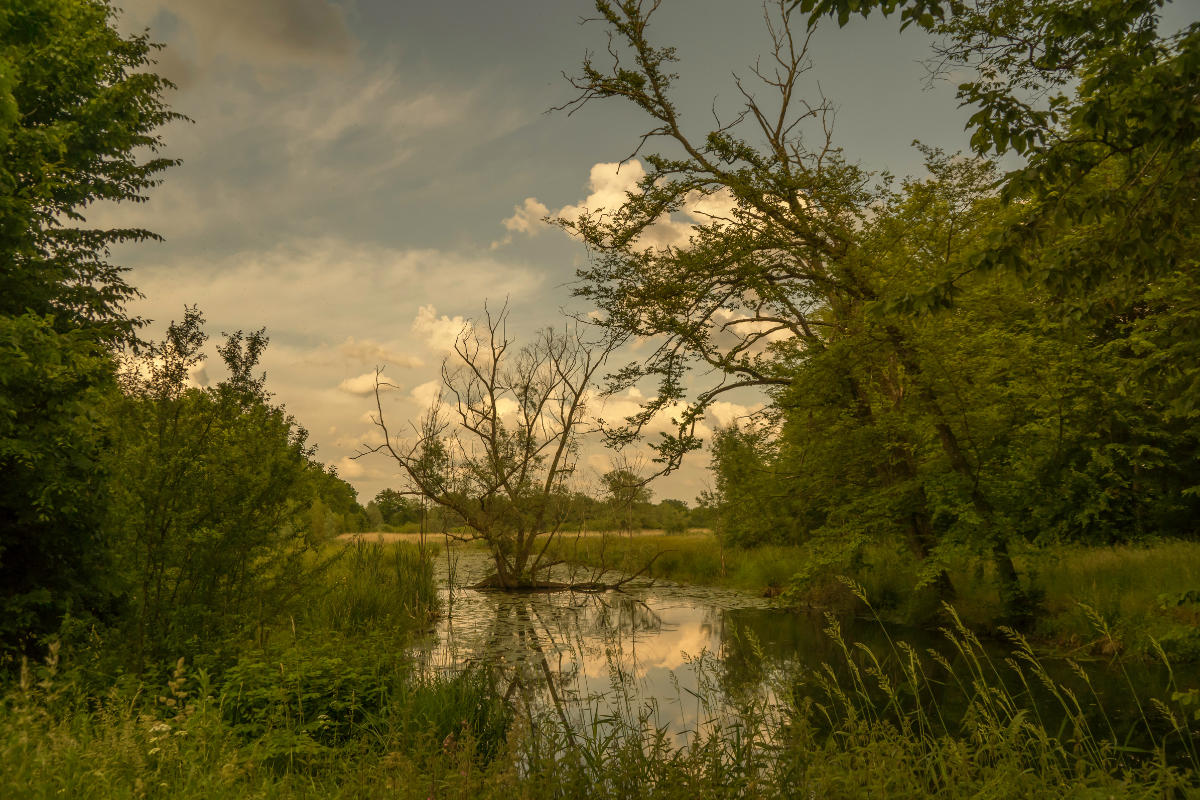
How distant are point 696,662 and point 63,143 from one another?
Result: 9792 millimetres

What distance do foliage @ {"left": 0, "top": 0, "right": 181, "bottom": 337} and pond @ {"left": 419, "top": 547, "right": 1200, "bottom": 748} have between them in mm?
6547

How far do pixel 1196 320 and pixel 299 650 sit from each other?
7864mm

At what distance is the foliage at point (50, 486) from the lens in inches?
246

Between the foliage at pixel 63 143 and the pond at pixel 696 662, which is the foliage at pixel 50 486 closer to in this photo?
the foliage at pixel 63 143

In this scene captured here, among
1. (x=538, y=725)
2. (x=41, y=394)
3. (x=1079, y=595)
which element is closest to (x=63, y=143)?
(x=41, y=394)

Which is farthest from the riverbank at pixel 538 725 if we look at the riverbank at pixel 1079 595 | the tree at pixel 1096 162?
the tree at pixel 1096 162

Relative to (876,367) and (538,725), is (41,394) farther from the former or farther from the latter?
(876,367)

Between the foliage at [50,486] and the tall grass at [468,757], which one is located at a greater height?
the foliage at [50,486]

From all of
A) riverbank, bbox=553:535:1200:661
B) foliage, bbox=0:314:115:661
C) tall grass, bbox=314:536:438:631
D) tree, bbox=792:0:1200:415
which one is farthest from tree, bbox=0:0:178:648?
riverbank, bbox=553:535:1200:661

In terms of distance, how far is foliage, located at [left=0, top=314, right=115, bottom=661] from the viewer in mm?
6258

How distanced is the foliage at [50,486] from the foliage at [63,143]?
0.71 metres

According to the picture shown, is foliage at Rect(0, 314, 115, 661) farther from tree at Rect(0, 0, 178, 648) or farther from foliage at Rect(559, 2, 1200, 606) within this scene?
foliage at Rect(559, 2, 1200, 606)

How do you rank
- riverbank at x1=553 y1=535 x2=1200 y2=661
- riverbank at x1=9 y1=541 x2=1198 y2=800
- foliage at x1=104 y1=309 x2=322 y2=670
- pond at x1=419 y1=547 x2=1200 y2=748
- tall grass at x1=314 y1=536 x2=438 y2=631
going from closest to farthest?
riverbank at x1=9 y1=541 x2=1198 y2=800
foliage at x1=104 y1=309 x2=322 y2=670
pond at x1=419 y1=547 x2=1200 y2=748
riverbank at x1=553 y1=535 x2=1200 y2=661
tall grass at x1=314 y1=536 x2=438 y2=631

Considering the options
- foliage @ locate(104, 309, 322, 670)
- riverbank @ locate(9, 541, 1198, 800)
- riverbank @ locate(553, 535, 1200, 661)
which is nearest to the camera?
riverbank @ locate(9, 541, 1198, 800)
